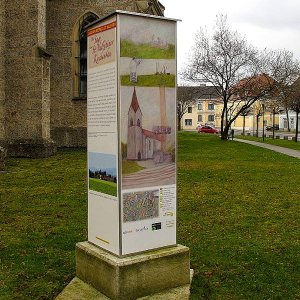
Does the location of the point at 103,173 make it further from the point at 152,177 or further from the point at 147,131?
the point at 147,131

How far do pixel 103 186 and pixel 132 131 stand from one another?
665 mm

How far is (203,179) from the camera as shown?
45.8 feet

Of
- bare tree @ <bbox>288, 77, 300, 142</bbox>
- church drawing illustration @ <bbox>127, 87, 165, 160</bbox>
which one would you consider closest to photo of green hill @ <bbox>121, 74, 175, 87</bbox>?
church drawing illustration @ <bbox>127, 87, 165, 160</bbox>

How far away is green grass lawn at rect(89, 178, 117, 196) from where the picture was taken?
477cm

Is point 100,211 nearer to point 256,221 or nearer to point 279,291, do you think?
point 279,291

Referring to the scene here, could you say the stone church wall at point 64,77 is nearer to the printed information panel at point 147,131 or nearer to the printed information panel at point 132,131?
the printed information panel at point 132,131

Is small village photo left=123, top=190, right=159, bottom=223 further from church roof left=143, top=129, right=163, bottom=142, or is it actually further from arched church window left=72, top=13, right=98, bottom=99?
Result: arched church window left=72, top=13, right=98, bottom=99

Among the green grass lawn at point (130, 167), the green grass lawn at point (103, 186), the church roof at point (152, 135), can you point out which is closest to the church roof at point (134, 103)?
the church roof at point (152, 135)

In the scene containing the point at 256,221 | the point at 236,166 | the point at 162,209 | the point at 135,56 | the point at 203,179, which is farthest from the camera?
the point at 236,166

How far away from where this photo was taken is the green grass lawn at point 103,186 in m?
4.77

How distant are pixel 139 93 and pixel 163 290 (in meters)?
2.02

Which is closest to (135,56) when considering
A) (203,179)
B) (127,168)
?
(127,168)

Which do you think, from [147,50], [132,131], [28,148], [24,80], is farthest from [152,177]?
[24,80]

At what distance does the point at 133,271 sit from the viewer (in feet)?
15.5
